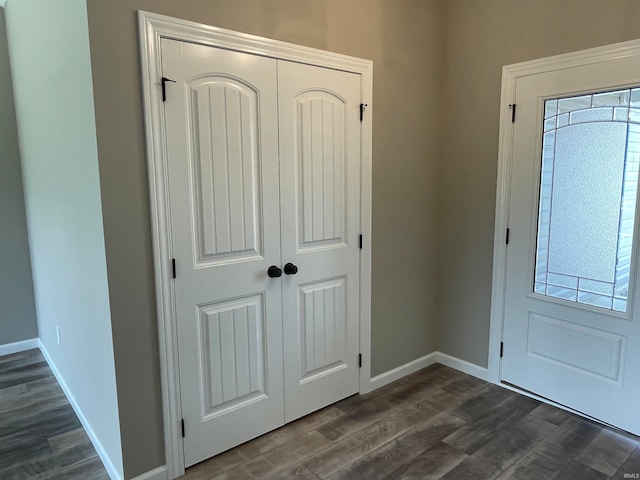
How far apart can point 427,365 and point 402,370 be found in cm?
30

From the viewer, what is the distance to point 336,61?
250 cm

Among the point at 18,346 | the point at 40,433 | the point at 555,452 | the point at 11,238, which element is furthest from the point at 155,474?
the point at 11,238

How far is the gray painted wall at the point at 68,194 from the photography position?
6.22 ft

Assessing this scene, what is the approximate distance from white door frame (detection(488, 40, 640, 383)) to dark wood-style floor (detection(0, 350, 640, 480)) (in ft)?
1.20

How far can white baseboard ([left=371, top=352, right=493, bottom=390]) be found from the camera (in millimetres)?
3061

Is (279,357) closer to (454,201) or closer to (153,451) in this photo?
(153,451)

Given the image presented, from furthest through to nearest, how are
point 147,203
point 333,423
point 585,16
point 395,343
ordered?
1. point 395,343
2. point 333,423
3. point 585,16
4. point 147,203

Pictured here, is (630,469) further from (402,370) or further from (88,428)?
(88,428)

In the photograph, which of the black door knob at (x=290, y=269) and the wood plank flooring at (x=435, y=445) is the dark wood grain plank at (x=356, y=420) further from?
the black door knob at (x=290, y=269)

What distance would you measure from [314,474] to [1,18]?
13.4ft

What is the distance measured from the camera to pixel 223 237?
7.08ft

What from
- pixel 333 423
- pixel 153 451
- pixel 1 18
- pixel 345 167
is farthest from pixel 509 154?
pixel 1 18

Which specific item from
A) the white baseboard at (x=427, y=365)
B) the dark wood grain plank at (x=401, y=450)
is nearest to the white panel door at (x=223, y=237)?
the dark wood grain plank at (x=401, y=450)

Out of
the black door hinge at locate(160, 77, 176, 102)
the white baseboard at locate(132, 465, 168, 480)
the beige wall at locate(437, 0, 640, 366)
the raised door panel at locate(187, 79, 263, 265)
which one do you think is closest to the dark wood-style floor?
the white baseboard at locate(132, 465, 168, 480)
